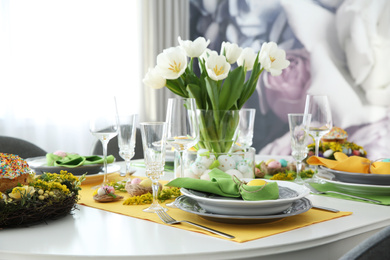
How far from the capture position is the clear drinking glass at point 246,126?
1623mm

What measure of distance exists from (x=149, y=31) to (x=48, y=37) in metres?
1.16

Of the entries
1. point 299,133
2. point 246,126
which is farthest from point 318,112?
point 246,126

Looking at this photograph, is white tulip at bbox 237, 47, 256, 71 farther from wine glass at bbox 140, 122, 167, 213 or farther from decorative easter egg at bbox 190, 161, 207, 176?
wine glass at bbox 140, 122, 167, 213

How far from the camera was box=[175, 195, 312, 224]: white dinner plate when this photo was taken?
1012 millimetres

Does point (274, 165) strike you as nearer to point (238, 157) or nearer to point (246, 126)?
point (246, 126)

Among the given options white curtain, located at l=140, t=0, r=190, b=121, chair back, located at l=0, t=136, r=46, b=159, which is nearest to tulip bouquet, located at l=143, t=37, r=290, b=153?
chair back, located at l=0, t=136, r=46, b=159

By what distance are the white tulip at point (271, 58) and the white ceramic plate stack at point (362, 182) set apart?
0.39 m

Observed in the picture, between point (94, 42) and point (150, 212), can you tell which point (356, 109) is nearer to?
point (94, 42)

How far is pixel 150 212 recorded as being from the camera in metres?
1.18

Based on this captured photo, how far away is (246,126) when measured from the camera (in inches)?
65.2

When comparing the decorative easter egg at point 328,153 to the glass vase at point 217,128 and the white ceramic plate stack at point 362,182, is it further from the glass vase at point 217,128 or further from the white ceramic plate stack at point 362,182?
the glass vase at point 217,128

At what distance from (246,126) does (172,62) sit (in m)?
0.39

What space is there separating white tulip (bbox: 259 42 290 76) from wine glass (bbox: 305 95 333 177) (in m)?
0.16

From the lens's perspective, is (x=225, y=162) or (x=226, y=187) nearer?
(x=226, y=187)
